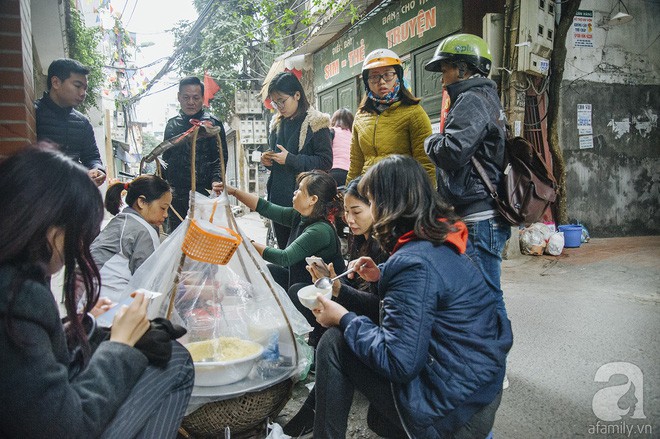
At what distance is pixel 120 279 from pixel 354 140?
1987mm

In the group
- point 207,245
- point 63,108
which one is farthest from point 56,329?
point 63,108

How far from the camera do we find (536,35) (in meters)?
6.46

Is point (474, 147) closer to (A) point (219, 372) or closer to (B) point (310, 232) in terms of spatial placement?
(B) point (310, 232)

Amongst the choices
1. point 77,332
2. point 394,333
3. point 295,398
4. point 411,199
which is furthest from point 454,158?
point 77,332

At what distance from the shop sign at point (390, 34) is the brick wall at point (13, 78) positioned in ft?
19.2

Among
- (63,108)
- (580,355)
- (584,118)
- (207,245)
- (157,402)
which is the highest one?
(584,118)

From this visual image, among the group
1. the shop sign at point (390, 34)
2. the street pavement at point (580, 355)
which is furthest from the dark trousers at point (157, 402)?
the shop sign at point (390, 34)

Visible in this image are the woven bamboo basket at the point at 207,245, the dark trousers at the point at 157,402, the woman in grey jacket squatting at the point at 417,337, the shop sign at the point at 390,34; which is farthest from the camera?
the shop sign at the point at 390,34

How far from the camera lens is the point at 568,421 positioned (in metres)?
2.43

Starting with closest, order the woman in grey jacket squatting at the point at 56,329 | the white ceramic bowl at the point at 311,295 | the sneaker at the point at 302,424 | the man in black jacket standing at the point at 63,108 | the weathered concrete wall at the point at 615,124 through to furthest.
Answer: the woman in grey jacket squatting at the point at 56,329
the white ceramic bowl at the point at 311,295
the sneaker at the point at 302,424
the man in black jacket standing at the point at 63,108
the weathered concrete wall at the point at 615,124

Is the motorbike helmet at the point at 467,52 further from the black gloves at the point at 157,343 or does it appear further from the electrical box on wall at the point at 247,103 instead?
the electrical box on wall at the point at 247,103

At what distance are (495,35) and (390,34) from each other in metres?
2.55

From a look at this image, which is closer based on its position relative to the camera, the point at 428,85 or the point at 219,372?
the point at 219,372

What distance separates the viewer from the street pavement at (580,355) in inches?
95.7
